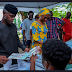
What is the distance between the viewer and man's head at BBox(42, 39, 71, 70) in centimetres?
79

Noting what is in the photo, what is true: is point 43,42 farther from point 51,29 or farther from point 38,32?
point 51,29

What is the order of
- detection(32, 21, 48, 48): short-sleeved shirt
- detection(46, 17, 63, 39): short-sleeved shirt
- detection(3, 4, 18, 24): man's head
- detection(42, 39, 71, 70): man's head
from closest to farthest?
1. detection(42, 39, 71, 70): man's head
2. detection(3, 4, 18, 24): man's head
3. detection(32, 21, 48, 48): short-sleeved shirt
4. detection(46, 17, 63, 39): short-sleeved shirt

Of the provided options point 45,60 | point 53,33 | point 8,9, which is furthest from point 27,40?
point 45,60

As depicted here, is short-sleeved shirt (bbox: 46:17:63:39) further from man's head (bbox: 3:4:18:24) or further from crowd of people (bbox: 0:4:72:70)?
man's head (bbox: 3:4:18:24)

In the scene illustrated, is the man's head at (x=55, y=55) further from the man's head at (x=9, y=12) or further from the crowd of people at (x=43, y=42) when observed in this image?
the man's head at (x=9, y=12)

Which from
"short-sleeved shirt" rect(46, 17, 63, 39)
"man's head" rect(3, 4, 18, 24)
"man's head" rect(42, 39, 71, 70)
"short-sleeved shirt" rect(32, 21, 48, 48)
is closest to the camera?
"man's head" rect(42, 39, 71, 70)

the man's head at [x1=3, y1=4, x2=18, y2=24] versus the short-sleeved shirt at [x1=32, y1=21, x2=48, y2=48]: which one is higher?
the man's head at [x1=3, y1=4, x2=18, y2=24]

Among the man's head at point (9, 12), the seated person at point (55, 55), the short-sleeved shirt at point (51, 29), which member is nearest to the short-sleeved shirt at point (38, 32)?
the short-sleeved shirt at point (51, 29)

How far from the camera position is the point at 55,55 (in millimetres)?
793

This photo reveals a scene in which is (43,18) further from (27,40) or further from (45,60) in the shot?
(27,40)

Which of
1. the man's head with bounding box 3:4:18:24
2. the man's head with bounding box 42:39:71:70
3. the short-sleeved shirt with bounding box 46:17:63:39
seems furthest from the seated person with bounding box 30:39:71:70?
the short-sleeved shirt with bounding box 46:17:63:39

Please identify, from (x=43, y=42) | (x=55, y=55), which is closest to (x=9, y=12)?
(x=43, y=42)

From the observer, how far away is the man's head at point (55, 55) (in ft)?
2.60

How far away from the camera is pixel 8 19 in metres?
1.48
